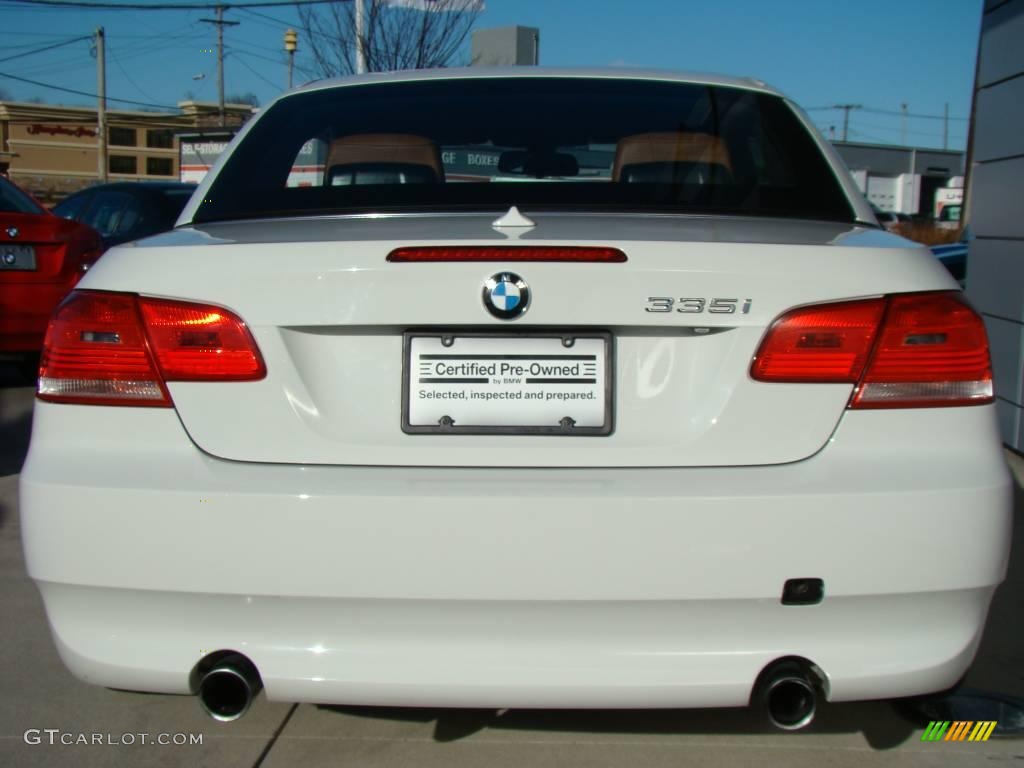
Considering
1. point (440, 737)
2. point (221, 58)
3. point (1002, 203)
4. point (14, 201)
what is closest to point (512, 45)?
point (14, 201)

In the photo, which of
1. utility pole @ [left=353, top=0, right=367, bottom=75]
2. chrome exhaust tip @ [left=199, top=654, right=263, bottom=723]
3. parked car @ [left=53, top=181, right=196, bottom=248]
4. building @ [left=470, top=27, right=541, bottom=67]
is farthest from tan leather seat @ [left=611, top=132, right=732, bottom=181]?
utility pole @ [left=353, top=0, right=367, bottom=75]

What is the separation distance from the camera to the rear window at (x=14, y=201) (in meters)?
7.41

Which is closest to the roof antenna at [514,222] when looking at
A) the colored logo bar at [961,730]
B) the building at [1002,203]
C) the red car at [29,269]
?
the colored logo bar at [961,730]

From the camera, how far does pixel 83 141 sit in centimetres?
6762

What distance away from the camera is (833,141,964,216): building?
5203cm

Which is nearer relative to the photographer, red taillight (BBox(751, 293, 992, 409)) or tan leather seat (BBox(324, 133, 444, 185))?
red taillight (BBox(751, 293, 992, 409))

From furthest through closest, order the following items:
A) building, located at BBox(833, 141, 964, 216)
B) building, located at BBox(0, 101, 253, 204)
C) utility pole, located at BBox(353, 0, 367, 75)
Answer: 1. building, located at BBox(0, 101, 253, 204)
2. building, located at BBox(833, 141, 964, 216)
3. utility pole, located at BBox(353, 0, 367, 75)

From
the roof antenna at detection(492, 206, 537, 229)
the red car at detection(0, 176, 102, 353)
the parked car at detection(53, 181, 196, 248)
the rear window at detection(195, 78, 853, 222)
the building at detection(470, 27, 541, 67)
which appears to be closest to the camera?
the roof antenna at detection(492, 206, 537, 229)

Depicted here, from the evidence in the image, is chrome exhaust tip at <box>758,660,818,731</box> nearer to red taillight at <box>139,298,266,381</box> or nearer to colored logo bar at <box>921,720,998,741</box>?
colored logo bar at <box>921,720,998,741</box>

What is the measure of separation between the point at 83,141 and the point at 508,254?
71.8 meters

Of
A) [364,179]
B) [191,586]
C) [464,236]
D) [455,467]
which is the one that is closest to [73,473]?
[191,586]

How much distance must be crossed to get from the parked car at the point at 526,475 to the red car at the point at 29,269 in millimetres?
5475

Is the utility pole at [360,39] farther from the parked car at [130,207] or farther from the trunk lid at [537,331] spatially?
the trunk lid at [537,331]

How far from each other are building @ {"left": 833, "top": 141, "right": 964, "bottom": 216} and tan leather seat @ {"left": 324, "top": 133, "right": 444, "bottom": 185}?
163 ft
